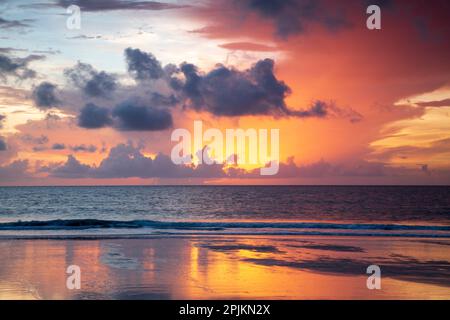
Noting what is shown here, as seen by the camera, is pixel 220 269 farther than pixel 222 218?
No

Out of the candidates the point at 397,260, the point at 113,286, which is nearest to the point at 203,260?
the point at 113,286

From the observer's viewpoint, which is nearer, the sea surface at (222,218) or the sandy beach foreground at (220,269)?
the sandy beach foreground at (220,269)

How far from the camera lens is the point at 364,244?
995 inches

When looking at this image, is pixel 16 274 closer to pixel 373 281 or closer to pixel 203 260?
pixel 203 260

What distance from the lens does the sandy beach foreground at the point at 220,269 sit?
43.7 feet

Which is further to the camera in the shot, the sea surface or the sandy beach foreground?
the sea surface

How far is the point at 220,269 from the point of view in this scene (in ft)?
54.5

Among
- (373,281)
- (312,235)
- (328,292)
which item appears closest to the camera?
(328,292)

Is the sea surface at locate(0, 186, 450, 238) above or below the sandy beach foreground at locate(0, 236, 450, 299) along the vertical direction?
above

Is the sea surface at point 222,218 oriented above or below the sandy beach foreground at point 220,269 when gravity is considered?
above

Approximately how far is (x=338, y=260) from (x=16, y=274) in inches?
456

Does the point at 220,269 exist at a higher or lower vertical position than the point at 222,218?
lower

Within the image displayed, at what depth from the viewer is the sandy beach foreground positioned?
43.7 feet
